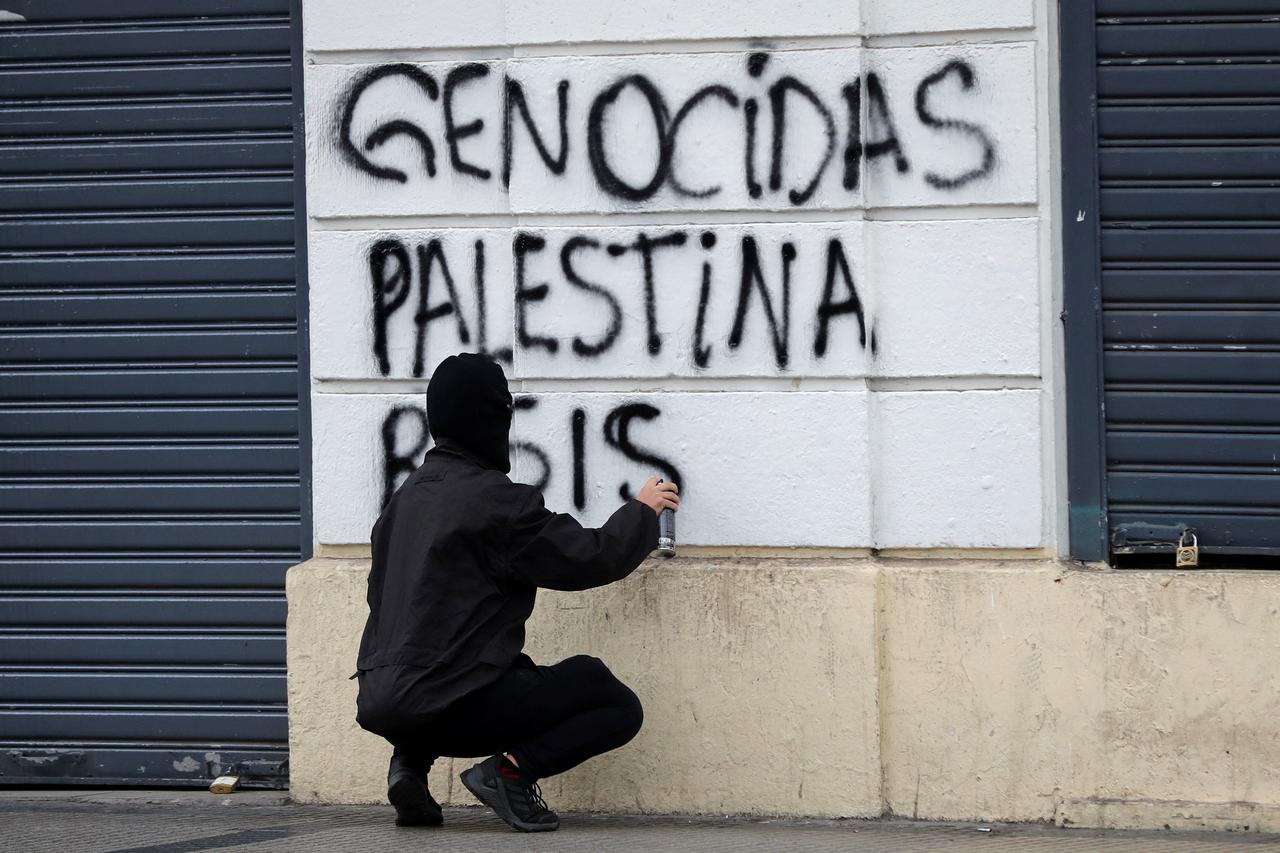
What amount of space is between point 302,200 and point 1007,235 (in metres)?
2.35

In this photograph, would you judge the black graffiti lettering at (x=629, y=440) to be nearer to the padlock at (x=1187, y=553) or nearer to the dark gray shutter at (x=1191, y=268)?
the dark gray shutter at (x=1191, y=268)

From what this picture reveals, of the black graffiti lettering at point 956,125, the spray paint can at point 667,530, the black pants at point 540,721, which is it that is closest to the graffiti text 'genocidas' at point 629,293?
the black graffiti lettering at point 956,125

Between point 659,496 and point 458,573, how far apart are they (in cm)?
69

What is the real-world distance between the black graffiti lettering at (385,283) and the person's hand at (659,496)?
100 cm

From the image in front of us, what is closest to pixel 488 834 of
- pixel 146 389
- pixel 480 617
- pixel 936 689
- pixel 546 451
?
pixel 480 617

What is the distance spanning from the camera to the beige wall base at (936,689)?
177 inches

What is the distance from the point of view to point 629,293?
4.82 metres

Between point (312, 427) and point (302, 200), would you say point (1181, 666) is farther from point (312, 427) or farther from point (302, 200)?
point (302, 200)

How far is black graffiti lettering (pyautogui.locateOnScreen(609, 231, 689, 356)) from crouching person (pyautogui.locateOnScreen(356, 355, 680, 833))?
0.63 metres

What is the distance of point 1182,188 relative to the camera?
4.73m

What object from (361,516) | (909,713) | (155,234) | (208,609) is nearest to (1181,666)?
(909,713)

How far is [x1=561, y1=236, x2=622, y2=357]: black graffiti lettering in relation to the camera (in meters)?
4.82

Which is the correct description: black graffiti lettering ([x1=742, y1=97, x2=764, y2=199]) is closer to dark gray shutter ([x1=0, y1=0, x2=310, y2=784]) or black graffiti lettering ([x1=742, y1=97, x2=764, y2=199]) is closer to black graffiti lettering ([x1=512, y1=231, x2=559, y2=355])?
black graffiti lettering ([x1=512, y1=231, x2=559, y2=355])

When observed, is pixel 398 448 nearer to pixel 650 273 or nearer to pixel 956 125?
pixel 650 273
